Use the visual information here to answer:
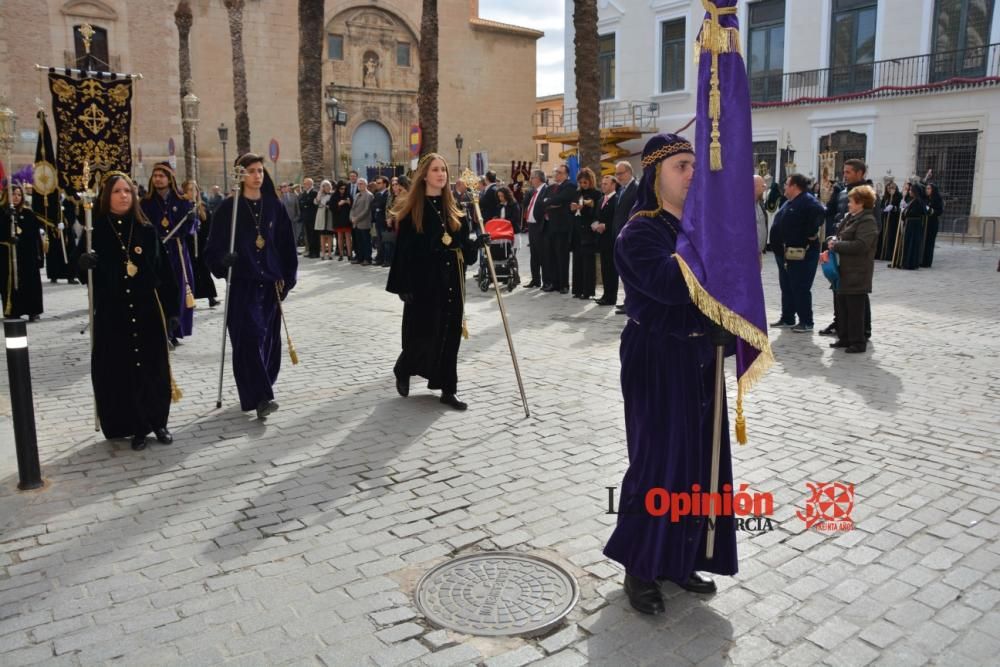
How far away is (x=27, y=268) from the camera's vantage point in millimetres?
11570

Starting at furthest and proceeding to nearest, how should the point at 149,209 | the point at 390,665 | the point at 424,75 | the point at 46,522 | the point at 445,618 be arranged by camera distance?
the point at 424,75 → the point at 149,209 → the point at 46,522 → the point at 445,618 → the point at 390,665

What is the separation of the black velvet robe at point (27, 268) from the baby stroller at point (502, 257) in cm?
683

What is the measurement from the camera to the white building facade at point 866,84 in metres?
22.5

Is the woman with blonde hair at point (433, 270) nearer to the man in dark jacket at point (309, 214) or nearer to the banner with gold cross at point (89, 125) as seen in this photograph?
the banner with gold cross at point (89, 125)

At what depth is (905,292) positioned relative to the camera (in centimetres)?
1361

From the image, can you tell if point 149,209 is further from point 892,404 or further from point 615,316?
point 892,404

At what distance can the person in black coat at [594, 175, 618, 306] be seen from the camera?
41.0ft

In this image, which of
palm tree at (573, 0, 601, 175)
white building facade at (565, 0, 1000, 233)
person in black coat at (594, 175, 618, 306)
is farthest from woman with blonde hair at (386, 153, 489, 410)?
white building facade at (565, 0, 1000, 233)

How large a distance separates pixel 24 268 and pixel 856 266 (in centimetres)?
1125

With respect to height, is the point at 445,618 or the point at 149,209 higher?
the point at 149,209

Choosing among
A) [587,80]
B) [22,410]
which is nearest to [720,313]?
[22,410]

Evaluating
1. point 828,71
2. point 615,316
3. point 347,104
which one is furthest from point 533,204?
point 347,104

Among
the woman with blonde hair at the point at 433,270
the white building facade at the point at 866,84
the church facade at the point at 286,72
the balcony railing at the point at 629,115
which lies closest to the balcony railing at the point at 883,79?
the white building facade at the point at 866,84

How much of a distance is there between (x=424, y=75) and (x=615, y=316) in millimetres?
10706
